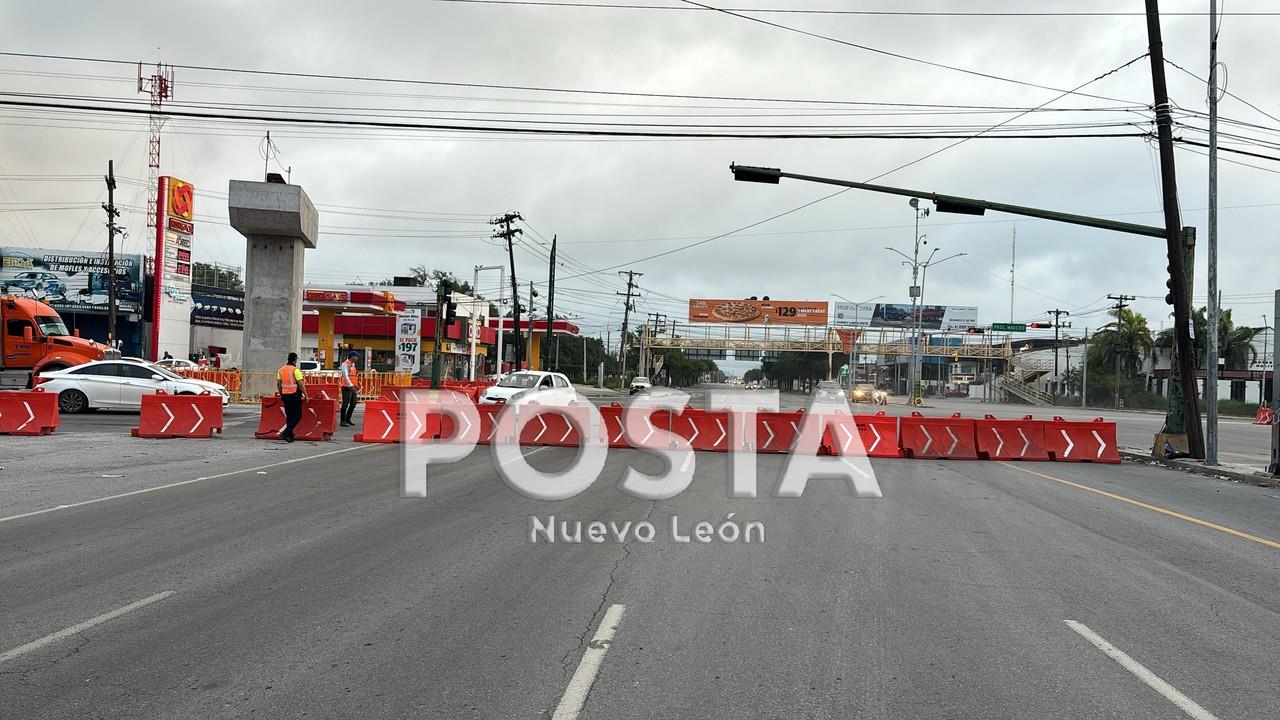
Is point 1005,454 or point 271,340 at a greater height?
point 271,340

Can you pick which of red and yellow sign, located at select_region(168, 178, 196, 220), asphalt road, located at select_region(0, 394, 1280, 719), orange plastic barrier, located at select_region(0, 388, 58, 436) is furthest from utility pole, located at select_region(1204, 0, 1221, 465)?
red and yellow sign, located at select_region(168, 178, 196, 220)

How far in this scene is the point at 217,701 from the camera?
442 centimetres

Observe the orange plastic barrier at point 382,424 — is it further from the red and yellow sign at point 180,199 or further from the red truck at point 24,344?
the red and yellow sign at point 180,199

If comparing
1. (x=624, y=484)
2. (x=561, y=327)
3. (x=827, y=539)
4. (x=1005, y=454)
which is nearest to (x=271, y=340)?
(x=624, y=484)

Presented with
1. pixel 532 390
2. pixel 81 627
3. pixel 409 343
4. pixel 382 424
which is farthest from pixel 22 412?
pixel 409 343

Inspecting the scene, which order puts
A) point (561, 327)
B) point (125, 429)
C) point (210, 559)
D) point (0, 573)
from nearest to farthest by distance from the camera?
point (0, 573) → point (210, 559) → point (125, 429) → point (561, 327)

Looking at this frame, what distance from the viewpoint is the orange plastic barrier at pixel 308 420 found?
1848cm

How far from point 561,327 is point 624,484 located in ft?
201

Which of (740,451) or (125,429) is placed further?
(125,429)

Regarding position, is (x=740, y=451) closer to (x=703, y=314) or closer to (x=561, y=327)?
(x=561, y=327)

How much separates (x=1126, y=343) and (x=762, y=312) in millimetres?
31451

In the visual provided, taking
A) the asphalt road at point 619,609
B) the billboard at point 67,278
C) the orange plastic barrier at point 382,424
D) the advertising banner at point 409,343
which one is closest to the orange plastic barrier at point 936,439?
the asphalt road at point 619,609

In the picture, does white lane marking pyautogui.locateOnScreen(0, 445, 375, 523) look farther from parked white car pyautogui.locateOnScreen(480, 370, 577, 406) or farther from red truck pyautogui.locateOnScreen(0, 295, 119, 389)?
red truck pyautogui.locateOnScreen(0, 295, 119, 389)

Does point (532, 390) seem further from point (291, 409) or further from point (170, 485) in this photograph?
point (170, 485)
